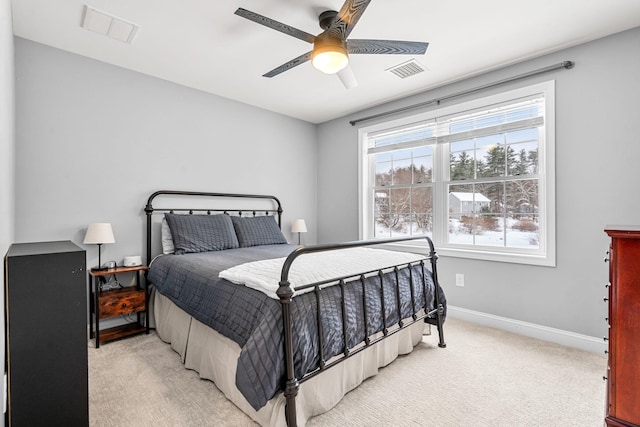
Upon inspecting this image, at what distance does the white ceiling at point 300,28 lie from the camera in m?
2.11

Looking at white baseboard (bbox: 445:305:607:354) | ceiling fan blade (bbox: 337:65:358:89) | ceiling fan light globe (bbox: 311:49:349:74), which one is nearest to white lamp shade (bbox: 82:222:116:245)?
ceiling fan light globe (bbox: 311:49:349:74)

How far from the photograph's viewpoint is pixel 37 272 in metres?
1.11

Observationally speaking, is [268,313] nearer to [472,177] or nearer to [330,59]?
[330,59]

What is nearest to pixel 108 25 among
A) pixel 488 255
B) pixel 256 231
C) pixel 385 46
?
pixel 385 46

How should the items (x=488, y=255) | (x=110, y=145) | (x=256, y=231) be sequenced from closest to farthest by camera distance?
1. (x=110, y=145)
2. (x=488, y=255)
3. (x=256, y=231)

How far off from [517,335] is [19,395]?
3348 millimetres

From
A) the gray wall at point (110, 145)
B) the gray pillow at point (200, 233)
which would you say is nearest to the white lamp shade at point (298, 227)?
the gray wall at point (110, 145)

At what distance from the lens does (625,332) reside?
1066 mm

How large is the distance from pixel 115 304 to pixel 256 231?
1.47 meters

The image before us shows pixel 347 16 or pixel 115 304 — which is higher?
pixel 347 16

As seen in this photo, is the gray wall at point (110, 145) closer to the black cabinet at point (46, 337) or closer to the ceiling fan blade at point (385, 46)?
the black cabinet at point (46, 337)

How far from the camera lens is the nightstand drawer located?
2598mm

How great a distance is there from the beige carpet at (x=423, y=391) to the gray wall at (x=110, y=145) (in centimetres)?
119

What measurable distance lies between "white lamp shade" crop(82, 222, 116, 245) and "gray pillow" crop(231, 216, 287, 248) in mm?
1194
